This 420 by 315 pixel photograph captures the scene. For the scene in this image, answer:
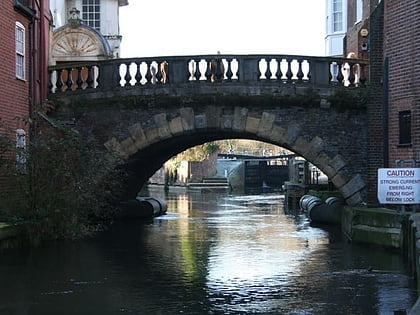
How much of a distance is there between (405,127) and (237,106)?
16.1 ft

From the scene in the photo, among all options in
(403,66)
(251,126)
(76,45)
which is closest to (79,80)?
(251,126)

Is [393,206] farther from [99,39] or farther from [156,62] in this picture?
[99,39]

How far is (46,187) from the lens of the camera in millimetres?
17391

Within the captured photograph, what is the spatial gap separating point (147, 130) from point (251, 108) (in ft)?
10.2

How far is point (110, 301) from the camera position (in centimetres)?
1119

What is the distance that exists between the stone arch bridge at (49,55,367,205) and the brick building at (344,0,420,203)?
17.2 inches

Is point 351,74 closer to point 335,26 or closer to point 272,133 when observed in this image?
point 272,133

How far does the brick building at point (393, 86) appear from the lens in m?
18.0

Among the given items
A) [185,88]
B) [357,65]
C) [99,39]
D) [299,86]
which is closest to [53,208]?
[185,88]

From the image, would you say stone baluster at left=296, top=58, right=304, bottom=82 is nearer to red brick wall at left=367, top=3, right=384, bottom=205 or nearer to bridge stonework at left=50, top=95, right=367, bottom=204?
bridge stonework at left=50, top=95, right=367, bottom=204

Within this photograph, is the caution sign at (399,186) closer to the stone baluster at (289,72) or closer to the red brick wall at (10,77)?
the stone baluster at (289,72)

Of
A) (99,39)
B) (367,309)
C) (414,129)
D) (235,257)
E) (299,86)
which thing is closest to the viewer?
(367,309)

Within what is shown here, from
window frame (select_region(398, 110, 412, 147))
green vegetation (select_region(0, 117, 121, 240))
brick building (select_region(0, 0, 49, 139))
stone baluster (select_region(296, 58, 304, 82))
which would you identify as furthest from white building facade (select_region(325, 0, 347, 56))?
green vegetation (select_region(0, 117, 121, 240))

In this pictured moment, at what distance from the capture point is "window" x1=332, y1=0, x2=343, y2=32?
103 ft
